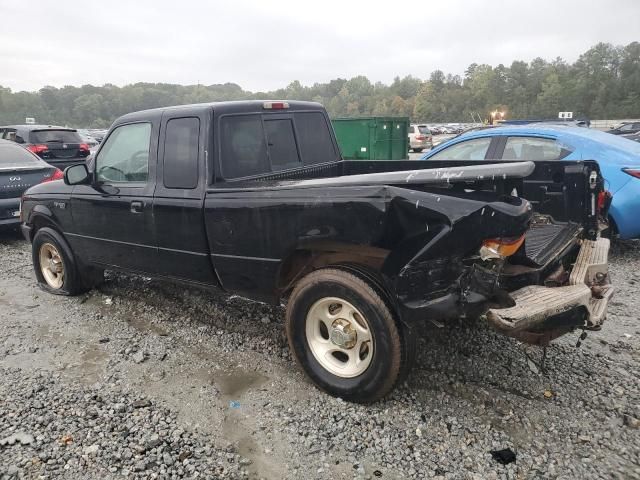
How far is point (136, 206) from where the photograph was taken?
392 centimetres

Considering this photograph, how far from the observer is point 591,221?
153 inches

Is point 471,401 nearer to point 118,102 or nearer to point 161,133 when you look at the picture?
point 161,133

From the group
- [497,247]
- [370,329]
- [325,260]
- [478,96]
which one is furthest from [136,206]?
[478,96]

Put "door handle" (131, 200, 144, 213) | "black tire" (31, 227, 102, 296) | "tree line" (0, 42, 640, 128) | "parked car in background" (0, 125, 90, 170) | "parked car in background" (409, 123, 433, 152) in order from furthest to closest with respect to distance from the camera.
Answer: "tree line" (0, 42, 640, 128) < "parked car in background" (409, 123, 433, 152) < "parked car in background" (0, 125, 90, 170) < "black tire" (31, 227, 102, 296) < "door handle" (131, 200, 144, 213)

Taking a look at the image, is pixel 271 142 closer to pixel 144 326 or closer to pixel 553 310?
pixel 144 326

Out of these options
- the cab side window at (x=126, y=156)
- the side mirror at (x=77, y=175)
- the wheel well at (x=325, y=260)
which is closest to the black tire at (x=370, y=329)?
the wheel well at (x=325, y=260)

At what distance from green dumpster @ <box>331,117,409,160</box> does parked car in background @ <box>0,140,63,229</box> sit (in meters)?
9.87

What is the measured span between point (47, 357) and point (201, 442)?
1.85m

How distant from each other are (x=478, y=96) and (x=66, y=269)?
4396 inches

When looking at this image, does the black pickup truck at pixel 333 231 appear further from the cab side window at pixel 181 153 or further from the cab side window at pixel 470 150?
the cab side window at pixel 470 150

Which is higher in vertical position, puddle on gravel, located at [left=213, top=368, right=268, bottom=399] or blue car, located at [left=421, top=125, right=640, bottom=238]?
blue car, located at [left=421, top=125, right=640, bottom=238]

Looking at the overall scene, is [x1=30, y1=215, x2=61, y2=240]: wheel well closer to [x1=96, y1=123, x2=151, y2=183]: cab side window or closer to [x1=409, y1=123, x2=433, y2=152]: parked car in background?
[x1=96, y1=123, x2=151, y2=183]: cab side window

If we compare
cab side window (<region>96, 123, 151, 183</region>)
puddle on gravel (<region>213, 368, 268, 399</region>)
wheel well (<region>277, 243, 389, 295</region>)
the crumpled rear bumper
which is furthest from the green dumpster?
the crumpled rear bumper

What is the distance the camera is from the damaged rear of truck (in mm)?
2537
